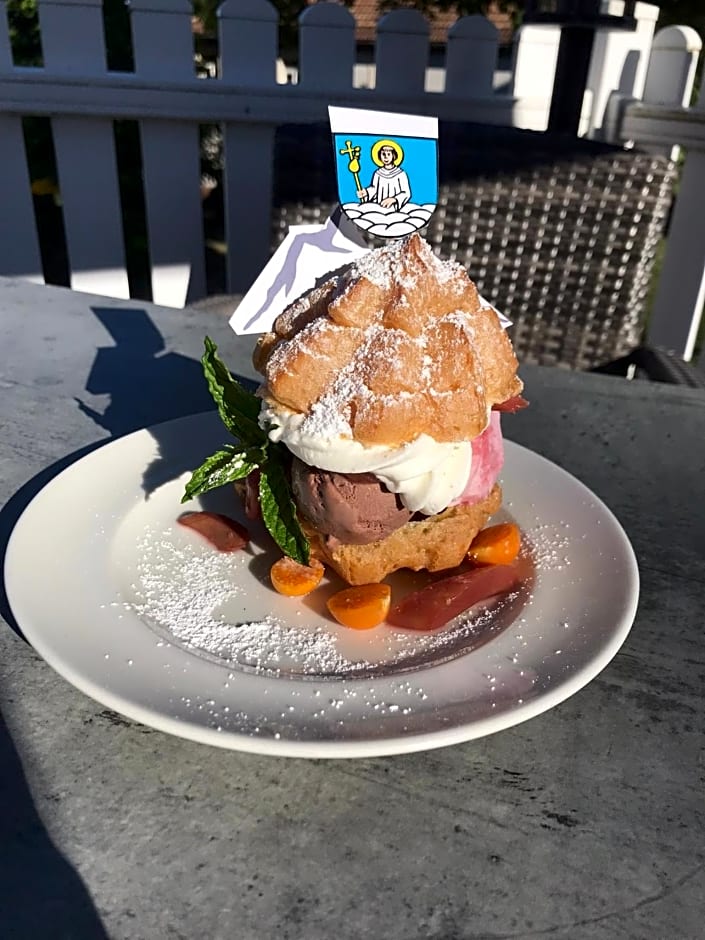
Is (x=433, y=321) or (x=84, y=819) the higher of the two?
(x=433, y=321)

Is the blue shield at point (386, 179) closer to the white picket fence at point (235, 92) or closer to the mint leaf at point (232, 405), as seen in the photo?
the mint leaf at point (232, 405)

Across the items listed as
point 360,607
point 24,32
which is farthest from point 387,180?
point 24,32

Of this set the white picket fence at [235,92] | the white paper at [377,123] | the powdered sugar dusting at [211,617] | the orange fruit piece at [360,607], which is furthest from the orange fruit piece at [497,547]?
the white picket fence at [235,92]

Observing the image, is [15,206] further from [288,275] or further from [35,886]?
[35,886]

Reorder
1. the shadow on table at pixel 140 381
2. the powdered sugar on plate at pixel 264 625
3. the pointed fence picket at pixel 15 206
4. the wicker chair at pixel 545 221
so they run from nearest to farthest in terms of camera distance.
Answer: the powdered sugar on plate at pixel 264 625 < the shadow on table at pixel 140 381 < the wicker chair at pixel 545 221 < the pointed fence picket at pixel 15 206

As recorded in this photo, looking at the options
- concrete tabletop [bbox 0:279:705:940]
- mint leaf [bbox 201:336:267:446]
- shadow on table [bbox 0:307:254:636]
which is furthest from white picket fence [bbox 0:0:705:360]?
concrete tabletop [bbox 0:279:705:940]

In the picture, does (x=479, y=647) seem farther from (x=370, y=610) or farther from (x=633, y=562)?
(x=633, y=562)

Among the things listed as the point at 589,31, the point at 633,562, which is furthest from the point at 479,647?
the point at 589,31
